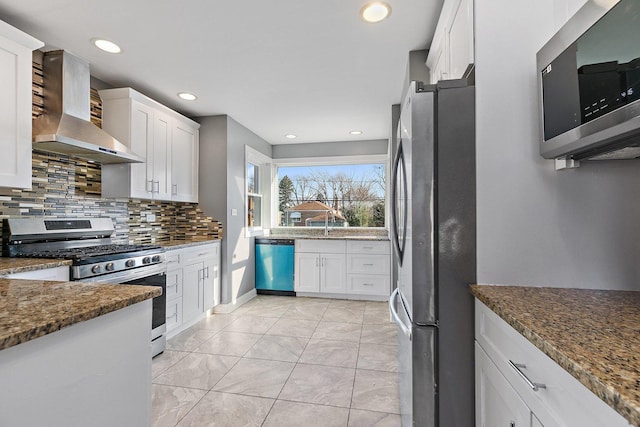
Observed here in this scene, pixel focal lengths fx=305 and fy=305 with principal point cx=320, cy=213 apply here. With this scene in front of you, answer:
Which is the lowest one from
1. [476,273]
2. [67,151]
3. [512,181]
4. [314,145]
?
[476,273]

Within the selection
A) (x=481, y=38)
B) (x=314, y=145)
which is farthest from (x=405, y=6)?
(x=314, y=145)

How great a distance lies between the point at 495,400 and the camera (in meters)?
1.02

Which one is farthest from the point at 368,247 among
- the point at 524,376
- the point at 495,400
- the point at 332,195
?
the point at 524,376

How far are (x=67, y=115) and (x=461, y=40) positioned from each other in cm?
259

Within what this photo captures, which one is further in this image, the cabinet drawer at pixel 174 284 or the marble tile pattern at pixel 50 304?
the cabinet drawer at pixel 174 284

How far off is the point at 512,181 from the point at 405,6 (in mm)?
1241

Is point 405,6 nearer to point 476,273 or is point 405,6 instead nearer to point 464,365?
point 476,273

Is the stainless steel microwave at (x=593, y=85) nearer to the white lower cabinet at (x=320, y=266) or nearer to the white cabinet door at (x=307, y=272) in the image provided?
the white lower cabinet at (x=320, y=266)

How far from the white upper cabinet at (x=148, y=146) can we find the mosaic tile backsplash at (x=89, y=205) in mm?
134

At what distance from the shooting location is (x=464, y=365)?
1.25 metres

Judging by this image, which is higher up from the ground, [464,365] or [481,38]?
[481,38]

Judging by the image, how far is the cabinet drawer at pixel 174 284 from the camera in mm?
2785

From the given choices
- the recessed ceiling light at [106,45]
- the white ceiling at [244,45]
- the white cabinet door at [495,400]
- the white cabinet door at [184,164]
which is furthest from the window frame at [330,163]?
the white cabinet door at [495,400]

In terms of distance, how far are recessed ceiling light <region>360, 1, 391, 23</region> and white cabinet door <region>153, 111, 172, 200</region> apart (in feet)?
7.31
